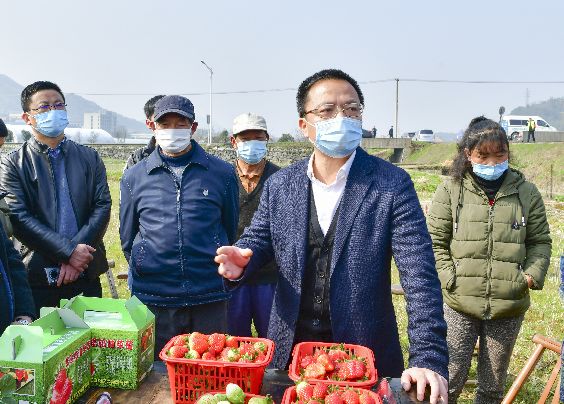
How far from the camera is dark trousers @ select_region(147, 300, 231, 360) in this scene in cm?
330

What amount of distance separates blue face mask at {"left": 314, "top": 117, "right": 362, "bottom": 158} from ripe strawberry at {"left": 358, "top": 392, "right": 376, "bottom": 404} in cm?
112

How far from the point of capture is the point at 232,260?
225 cm

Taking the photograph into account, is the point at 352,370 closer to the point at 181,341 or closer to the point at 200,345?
the point at 200,345

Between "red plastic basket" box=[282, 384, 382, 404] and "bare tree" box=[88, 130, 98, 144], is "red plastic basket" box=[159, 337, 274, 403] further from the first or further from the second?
"bare tree" box=[88, 130, 98, 144]

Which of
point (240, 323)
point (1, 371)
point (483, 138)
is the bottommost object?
point (240, 323)

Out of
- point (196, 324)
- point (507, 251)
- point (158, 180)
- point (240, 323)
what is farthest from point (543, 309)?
point (158, 180)

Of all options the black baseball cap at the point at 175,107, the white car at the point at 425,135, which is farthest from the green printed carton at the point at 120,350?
the white car at the point at 425,135

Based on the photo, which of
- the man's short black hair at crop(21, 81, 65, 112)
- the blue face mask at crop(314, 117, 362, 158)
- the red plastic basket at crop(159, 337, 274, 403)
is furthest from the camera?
Result: the man's short black hair at crop(21, 81, 65, 112)

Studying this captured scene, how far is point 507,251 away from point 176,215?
2.21 m

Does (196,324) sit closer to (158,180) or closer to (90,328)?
(158,180)

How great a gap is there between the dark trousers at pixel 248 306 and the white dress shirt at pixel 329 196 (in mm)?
1869

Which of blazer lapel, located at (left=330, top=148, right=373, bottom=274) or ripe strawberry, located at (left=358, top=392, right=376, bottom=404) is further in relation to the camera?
blazer lapel, located at (left=330, top=148, right=373, bottom=274)

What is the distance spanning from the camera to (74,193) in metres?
3.84

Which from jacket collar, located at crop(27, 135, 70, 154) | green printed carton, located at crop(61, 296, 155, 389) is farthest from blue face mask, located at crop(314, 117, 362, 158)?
jacket collar, located at crop(27, 135, 70, 154)
